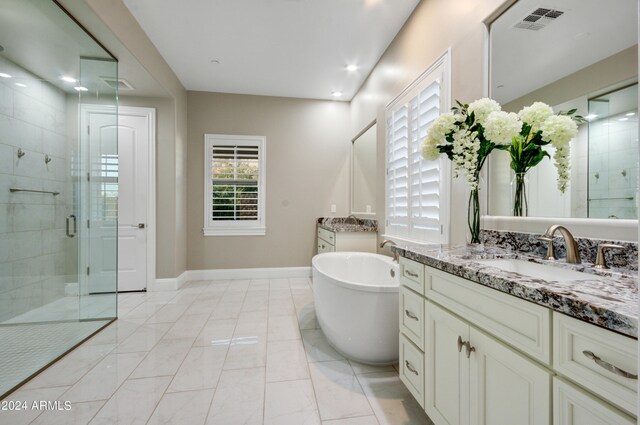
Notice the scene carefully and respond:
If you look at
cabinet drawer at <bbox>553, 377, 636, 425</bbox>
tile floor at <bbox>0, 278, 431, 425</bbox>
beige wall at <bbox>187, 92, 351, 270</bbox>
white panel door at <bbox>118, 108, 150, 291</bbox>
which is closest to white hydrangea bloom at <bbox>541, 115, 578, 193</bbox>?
cabinet drawer at <bbox>553, 377, 636, 425</bbox>

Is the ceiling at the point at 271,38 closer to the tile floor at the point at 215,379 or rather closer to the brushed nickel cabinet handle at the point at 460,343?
the brushed nickel cabinet handle at the point at 460,343

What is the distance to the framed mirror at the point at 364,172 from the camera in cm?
393

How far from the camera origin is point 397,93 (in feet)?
9.31

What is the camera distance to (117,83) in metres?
2.76

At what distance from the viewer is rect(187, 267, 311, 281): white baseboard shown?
430 centimetres

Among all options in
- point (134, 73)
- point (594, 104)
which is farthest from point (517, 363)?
point (134, 73)

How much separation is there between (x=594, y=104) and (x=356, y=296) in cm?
154

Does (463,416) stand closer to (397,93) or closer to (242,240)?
(397,93)

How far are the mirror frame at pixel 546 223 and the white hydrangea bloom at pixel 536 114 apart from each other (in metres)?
0.39

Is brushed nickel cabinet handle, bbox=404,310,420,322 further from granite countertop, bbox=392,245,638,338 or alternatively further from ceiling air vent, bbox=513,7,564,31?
ceiling air vent, bbox=513,7,564,31

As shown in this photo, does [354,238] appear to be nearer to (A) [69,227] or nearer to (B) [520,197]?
(B) [520,197]

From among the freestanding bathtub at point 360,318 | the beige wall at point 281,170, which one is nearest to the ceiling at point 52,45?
the beige wall at point 281,170

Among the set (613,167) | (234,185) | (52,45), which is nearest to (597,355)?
(613,167)

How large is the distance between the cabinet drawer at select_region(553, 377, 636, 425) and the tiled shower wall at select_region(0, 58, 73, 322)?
322 centimetres
